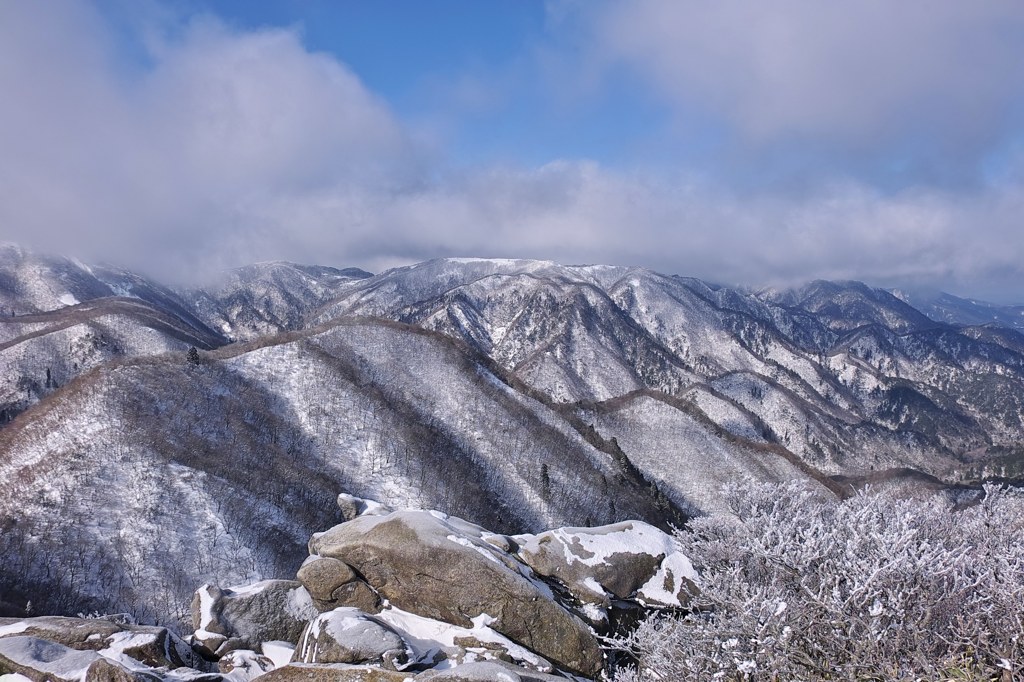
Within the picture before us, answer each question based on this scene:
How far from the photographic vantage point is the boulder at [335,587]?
20.1 m

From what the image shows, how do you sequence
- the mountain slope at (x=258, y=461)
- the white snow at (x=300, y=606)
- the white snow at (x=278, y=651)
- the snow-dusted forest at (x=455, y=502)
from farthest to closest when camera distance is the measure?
the mountain slope at (x=258, y=461) < the white snow at (x=300, y=606) < the white snow at (x=278, y=651) < the snow-dusted forest at (x=455, y=502)

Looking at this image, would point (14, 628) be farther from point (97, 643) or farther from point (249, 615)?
point (249, 615)

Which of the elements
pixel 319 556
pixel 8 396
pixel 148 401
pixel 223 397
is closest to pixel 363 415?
pixel 223 397

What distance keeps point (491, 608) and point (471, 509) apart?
4233cm

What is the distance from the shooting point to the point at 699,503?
8700cm

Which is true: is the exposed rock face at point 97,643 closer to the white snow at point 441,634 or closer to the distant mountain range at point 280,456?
the white snow at point 441,634

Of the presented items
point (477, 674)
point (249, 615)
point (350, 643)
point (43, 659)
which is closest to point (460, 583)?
point (350, 643)

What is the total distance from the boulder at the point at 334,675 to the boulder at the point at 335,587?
7.15m

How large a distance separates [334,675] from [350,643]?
353 centimetres

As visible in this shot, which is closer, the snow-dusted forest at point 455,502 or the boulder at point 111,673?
the snow-dusted forest at point 455,502

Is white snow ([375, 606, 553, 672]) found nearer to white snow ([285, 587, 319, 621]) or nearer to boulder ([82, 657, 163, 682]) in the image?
white snow ([285, 587, 319, 621])

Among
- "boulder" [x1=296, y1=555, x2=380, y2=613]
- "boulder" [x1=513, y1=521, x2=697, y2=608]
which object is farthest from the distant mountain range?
"boulder" [x1=513, y1=521, x2=697, y2=608]

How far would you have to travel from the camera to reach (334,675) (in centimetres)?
1258

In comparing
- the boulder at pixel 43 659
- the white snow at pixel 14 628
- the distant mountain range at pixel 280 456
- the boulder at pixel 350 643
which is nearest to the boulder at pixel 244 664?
the boulder at pixel 350 643
